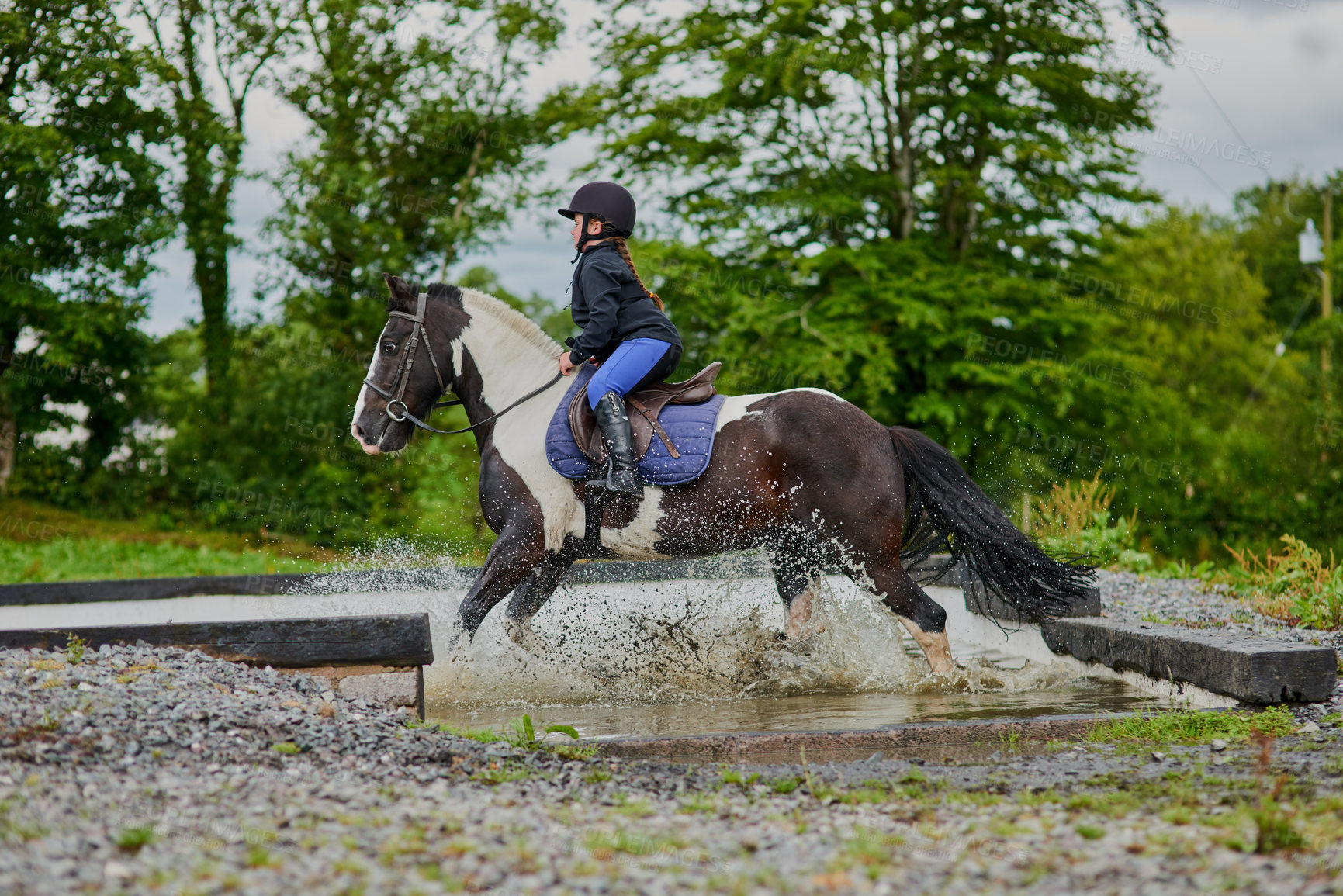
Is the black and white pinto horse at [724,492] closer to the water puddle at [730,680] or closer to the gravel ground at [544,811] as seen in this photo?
the water puddle at [730,680]

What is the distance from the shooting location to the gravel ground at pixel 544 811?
8.30 ft

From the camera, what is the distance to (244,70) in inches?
690

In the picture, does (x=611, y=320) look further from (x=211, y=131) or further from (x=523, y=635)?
(x=211, y=131)

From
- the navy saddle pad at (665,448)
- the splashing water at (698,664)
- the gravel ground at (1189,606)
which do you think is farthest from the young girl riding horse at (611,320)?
the gravel ground at (1189,606)

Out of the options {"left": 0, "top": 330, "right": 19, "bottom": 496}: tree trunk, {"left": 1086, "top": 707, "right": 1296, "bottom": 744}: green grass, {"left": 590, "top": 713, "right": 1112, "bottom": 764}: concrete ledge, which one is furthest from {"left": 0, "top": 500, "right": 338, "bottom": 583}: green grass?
{"left": 1086, "top": 707, "right": 1296, "bottom": 744}: green grass

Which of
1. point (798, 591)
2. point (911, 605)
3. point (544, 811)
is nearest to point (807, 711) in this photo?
point (911, 605)

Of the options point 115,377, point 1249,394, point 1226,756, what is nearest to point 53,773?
point 1226,756

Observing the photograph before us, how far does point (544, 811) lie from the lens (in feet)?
10.5

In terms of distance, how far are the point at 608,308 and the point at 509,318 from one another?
75 centimetres

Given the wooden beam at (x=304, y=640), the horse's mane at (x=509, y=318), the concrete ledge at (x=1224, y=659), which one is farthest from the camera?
the horse's mane at (x=509, y=318)

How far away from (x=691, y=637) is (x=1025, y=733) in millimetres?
2485

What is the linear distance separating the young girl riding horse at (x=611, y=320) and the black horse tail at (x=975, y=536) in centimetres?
143

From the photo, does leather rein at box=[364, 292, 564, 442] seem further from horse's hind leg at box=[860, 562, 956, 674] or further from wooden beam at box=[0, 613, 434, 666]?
horse's hind leg at box=[860, 562, 956, 674]

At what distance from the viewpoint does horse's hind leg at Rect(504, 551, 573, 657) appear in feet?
18.9
